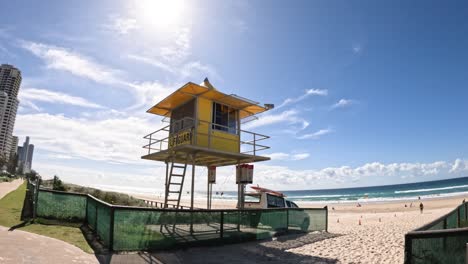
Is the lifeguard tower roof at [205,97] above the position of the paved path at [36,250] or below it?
above

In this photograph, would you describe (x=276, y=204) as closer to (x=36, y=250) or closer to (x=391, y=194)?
(x=36, y=250)

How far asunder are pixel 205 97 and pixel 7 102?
122709mm

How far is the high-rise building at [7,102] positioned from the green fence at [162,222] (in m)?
113

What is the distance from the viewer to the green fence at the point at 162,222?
8.20 metres

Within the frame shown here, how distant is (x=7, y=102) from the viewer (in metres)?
105

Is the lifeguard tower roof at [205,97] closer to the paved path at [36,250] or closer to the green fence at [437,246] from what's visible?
the paved path at [36,250]

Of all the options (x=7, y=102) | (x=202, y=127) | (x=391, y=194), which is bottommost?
(x=391, y=194)

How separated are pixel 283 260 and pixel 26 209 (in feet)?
32.3

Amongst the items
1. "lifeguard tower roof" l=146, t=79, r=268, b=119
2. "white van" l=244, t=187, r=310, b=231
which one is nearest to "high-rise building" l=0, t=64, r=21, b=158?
"lifeguard tower roof" l=146, t=79, r=268, b=119

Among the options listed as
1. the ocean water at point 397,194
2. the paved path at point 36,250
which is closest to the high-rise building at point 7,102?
the ocean water at point 397,194

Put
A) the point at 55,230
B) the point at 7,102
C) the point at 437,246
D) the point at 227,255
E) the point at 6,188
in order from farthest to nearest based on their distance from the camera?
the point at 7,102
the point at 6,188
the point at 55,230
the point at 227,255
the point at 437,246

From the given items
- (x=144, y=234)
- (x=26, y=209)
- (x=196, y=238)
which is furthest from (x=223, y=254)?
(x=26, y=209)

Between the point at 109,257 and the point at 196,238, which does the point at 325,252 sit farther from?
the point at 109,257

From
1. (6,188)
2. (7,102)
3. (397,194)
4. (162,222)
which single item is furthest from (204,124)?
(7,102)
